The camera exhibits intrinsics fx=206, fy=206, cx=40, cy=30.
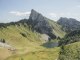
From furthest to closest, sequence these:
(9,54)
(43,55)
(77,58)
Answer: (9,54) < (43,55) < (77,58)

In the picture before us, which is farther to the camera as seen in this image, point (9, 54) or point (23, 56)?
point (9, 54)

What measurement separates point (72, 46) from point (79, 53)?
12.4m

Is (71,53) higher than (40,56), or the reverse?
(71,53)

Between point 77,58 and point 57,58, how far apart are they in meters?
13.5

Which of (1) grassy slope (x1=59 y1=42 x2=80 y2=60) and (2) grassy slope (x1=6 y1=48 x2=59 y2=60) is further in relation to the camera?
(2) grassy slope (x1=6 y1=48 x2=59 y2=60)

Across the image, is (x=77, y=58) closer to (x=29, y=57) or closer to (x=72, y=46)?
(x=72, y=46)

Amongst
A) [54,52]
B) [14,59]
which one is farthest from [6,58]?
[54,52]

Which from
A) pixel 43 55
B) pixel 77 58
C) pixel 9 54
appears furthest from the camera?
pixel 9 54

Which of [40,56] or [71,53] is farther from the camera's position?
[40,56]

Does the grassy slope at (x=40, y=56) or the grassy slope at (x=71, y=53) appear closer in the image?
the grassy slope at (x=71, y=53)

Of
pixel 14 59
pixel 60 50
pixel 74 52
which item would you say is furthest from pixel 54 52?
pixel 14 59

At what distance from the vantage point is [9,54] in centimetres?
15762

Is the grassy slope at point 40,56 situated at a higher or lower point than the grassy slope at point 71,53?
lower

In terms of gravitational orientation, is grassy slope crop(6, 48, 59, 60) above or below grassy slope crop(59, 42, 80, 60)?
below
